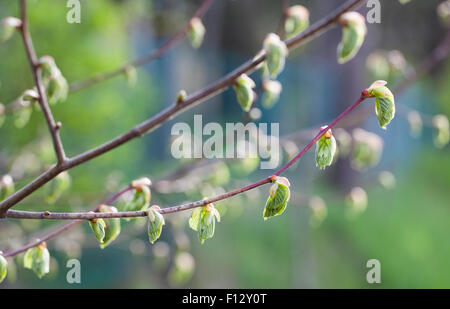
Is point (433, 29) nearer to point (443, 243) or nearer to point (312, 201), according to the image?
point (443, 243)

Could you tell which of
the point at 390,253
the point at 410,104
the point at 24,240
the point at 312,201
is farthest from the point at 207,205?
the point at 410,104

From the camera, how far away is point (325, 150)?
0.87 metres

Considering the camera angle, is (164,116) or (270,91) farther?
(270,91)

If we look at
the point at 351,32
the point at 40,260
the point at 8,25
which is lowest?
the point at 40,260

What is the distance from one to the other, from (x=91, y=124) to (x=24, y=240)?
7.45ft

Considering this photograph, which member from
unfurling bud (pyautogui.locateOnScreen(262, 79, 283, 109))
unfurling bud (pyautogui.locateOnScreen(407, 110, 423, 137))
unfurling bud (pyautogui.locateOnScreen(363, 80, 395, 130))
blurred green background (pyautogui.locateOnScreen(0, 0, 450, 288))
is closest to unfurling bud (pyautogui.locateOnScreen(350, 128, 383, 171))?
unfurling bud (pyautogui.locateOnScreen(407, 110, 423, 137))

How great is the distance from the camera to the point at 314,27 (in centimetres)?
98

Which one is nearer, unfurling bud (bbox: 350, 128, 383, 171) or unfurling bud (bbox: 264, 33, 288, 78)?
unfurling bud (bbox: 264, 33, 288, 78)

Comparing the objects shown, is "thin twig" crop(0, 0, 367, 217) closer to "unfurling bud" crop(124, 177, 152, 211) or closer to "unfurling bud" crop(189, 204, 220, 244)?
"unfurling bud" crop(124, 177, 152, 211)

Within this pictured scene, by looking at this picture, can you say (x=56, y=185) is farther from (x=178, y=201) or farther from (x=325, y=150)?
(x=178, y=201)

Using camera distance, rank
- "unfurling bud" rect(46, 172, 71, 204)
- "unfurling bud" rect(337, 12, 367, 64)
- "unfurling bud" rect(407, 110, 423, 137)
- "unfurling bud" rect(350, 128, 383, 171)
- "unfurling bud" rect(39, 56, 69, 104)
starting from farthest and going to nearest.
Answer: "unfurling bud" rect(407, 110, 423, 137)
"unfurling bud" rect(350, 128, 383, 171)
"unfurling bud" rect(46, 172, 71, 204)
"unfurling bud" rect(39, 56, 69, 104)
"unfurling bud" rect(337, 12, 367, 64)

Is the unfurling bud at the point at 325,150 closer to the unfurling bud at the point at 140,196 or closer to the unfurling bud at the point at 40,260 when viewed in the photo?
the unfurling bud at the point at 140,196

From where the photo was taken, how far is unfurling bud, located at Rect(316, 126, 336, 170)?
0.87 meters

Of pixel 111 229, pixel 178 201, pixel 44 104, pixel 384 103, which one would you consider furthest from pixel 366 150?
pixel 178 201
